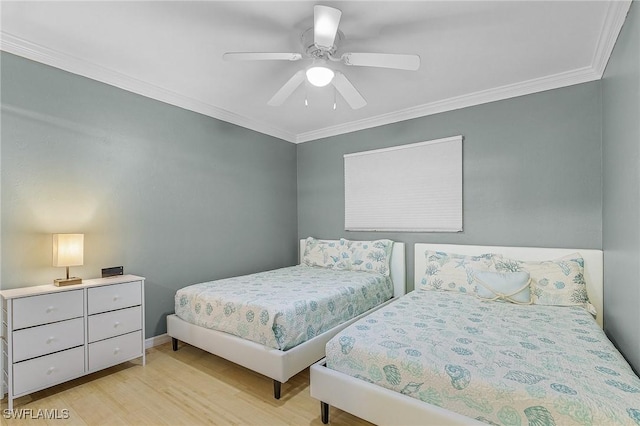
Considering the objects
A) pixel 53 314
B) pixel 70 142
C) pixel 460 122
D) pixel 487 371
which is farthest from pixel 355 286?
pixel 70 142

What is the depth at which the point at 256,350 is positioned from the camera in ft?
7.48

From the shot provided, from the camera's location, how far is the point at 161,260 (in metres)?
3.20

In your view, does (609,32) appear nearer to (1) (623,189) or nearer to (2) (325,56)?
(1) (623,189)

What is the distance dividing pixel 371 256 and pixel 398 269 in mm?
363

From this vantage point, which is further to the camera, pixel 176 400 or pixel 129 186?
pixel 129 186

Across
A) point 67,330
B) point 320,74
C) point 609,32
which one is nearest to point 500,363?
point 320,74

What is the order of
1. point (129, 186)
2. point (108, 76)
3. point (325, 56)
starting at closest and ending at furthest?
point (325, 56)
point (108, 76)
point (129, 186)

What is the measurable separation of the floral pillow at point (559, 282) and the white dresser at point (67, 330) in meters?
3.36

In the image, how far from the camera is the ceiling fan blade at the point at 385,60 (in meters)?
1.99

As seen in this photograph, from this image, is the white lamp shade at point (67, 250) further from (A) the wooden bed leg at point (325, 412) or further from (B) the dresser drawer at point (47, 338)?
(A) the wooden bed leg at point (325, 412)

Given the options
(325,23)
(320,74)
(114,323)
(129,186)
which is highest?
(325,23)

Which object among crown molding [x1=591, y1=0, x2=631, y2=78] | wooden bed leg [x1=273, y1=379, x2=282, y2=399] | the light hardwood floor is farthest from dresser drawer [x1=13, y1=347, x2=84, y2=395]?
crown molding [x1=591, y1=0, x2=631, y2=78]

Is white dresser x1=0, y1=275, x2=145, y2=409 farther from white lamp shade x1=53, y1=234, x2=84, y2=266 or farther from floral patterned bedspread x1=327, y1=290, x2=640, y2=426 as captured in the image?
floral patterned bedspread x1=327, y1=290, x2=640, y2=426

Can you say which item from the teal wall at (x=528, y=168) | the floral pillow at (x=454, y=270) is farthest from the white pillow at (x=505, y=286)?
the teal wall at (x=528, y=168)
